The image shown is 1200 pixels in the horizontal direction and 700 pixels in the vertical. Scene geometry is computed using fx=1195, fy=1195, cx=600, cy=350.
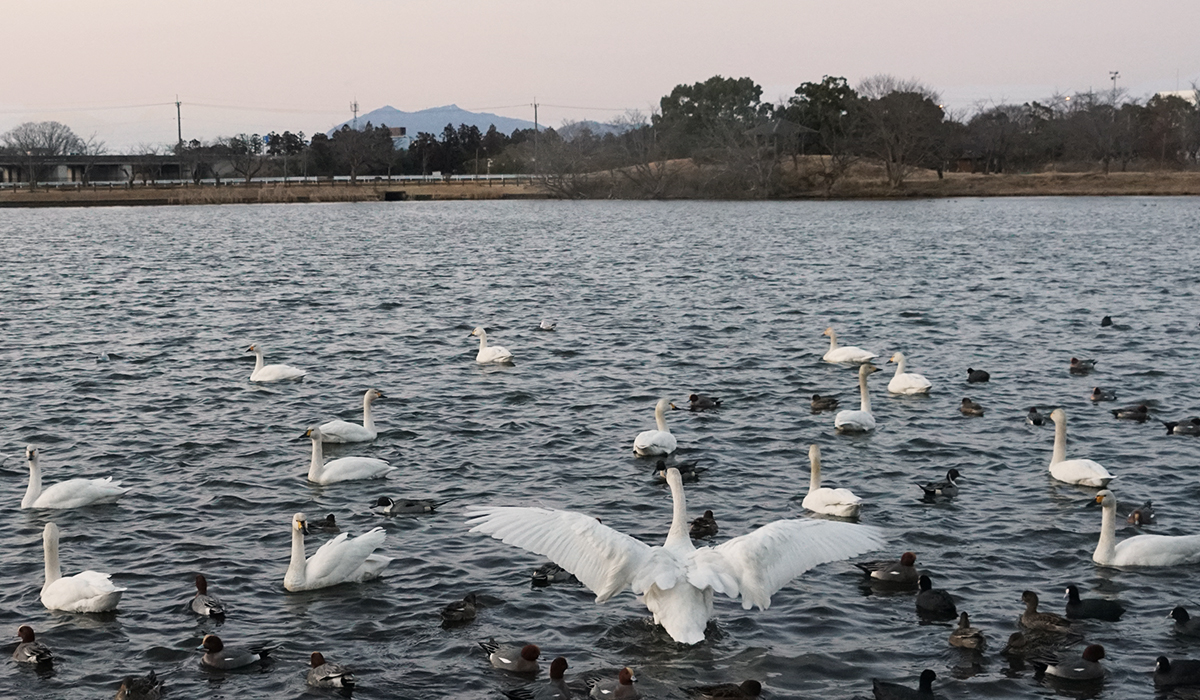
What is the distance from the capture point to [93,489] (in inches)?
545

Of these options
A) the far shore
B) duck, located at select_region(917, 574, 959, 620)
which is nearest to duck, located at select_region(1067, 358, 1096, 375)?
duck, located at select_region(917, 574, 959, 620)

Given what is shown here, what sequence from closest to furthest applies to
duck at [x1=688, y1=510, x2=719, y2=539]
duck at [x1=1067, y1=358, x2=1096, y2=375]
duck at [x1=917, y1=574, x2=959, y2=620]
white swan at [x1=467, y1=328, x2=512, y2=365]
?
duck at [x1=917, y1=574, x2=959, y2=620], duck at [x1=688, y1=510, x2=719, y2=539], duck at [x1=1067, y1=358, x2=1096, y2=375], white swan at [x1=467, y1=328, x2=512, y2=365]

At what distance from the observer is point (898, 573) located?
37.0ft

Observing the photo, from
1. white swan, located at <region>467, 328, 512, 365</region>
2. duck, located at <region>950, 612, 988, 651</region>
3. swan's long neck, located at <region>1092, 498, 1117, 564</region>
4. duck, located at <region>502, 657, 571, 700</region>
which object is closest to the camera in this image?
duck, located at <region>502, 657, 571, 700</region>

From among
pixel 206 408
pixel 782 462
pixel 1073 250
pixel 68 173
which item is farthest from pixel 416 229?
pixel 68 173

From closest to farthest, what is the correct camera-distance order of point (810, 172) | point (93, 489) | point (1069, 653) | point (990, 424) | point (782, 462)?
point (1069, 653) → point (93, 489) → point (782, 462) → point (990, 424) → point (810, 172)

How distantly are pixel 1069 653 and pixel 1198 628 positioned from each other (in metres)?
1.15

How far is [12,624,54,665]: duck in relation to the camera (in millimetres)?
9578

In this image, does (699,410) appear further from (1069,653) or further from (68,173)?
(68,173)

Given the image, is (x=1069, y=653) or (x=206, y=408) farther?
(x=206, y=408)

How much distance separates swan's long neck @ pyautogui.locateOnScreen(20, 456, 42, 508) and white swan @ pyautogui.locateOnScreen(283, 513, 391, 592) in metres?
4.29

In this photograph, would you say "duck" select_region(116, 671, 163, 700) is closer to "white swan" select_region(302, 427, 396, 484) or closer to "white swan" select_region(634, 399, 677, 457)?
"white swan" select_region(302, 427, 396, 484)

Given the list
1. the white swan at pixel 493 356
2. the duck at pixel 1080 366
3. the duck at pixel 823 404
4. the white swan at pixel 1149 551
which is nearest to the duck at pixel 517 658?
the white swan at pixel 1149 551

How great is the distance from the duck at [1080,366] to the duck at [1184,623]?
12168 mm
